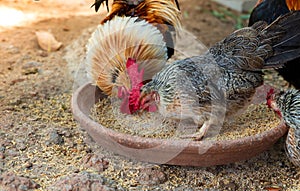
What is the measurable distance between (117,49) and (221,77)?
80 cm

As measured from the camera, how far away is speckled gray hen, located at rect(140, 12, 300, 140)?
312 centimetres

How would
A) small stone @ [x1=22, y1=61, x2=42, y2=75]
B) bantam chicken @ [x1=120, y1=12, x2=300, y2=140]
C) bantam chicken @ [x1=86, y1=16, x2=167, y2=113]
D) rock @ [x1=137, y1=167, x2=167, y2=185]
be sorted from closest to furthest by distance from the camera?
rock @ [x1=137, y1=167, x2=167, y2=185] < bantam chicken @ [x1=120, y1=12, x2=300, y2=140] < bantam chicken @ [x1=86, y1=16, x2=167, y2=113] < small stone @ [x1=22, y1=61, x2=42, y2=75]

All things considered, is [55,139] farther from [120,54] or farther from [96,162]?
[120,54]

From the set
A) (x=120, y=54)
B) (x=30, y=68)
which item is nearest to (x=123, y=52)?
(x=120, y=54)

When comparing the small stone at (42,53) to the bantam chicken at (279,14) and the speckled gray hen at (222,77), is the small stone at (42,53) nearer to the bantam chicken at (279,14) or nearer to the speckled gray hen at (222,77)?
the speckled gray hen at (222,77)

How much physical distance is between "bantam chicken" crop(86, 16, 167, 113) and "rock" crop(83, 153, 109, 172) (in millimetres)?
440

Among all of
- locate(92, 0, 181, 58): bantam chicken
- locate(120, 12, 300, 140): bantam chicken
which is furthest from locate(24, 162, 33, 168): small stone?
locate(92, 0, 181, 58): bantam chicken

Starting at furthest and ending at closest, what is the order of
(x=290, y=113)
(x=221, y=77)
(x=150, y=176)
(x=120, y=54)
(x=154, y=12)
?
(x=154, y=12), (x=120, y=54), (x=290, y=113), (x=221, y=77), (x=150, y=176)

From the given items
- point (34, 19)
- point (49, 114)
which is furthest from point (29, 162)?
point (34, 19)

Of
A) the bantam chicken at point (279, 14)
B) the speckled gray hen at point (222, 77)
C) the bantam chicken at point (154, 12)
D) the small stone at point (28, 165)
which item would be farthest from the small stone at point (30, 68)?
the bantam chicken at point (279, 14)

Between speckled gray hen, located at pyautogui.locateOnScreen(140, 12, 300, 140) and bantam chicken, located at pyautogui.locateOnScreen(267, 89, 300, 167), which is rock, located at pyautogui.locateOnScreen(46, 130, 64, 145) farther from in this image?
bantam chicken, located at pyautogui.locateOnScreen(267, 89, 300, 167)

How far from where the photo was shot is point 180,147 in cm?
286

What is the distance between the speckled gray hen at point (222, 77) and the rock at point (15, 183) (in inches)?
37.8

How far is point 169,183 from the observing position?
303cm
